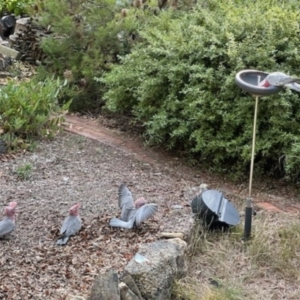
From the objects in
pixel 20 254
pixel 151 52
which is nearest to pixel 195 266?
pixel 20 254

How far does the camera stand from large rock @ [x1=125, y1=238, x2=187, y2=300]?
2.96 metres

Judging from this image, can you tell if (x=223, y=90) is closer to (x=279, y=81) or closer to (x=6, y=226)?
(x=279, y=81)

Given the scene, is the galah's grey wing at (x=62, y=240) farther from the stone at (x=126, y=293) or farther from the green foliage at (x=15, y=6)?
the green foliage at (x=15, y=6)

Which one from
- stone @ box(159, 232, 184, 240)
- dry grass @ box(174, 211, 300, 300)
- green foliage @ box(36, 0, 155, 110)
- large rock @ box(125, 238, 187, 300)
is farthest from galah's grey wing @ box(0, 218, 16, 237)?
green foliage @ box(36, 0, 155, 110)

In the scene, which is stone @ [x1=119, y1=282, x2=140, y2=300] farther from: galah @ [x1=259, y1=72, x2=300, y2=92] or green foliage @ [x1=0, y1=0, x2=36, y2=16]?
green foliage @ [x1=0, y1=0, x2=36, y2=16]

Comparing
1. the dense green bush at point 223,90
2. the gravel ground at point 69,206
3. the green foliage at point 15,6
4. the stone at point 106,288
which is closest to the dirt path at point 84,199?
the gravel ground at point 69,206

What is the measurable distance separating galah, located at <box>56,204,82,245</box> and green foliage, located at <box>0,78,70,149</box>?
147 centimetres

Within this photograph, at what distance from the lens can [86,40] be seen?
5.90m

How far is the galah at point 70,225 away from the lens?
10.8 feet

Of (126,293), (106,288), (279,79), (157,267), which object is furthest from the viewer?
(279,79)

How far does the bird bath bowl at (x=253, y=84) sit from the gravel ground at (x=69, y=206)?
81 centimetres

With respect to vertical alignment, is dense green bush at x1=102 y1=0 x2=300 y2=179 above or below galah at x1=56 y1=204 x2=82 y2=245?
above

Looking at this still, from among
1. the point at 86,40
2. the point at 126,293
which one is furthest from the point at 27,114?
the point at 126,293

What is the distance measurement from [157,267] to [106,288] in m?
0.35
